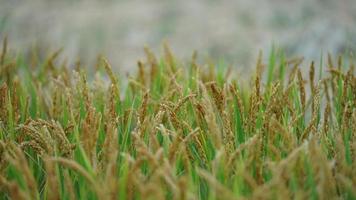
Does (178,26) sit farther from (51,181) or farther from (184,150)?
(51,181)

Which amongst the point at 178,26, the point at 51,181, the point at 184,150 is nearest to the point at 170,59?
the point at 184,150

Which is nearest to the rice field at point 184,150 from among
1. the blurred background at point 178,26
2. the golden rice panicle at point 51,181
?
the golden rice panicle at point 51,181

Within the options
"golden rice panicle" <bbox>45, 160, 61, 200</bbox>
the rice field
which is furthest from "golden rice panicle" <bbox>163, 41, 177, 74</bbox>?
"golden rice panicle" <bbox>45, 160, 61, 200</bbox>

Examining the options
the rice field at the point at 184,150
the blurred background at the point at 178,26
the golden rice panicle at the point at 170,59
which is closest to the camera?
the rice field at the point at 184,150

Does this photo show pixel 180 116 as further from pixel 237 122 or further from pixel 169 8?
pixel 169 8

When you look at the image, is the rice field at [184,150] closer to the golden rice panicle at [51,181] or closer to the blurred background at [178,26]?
the golden rice panicle at [51,181]

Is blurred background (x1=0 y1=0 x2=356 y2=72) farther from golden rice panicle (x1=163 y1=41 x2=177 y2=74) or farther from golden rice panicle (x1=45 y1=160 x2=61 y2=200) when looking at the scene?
golden rice panicle (x1=45 y1=160 x2=61 y2=200)

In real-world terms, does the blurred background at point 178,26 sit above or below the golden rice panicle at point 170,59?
below

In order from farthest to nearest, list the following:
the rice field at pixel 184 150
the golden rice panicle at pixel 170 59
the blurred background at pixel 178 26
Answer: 1. the blurred background at pixel 178 26
2. the golden rice panicle at pixel 170 59
3. the rice field at pixel 184 150
